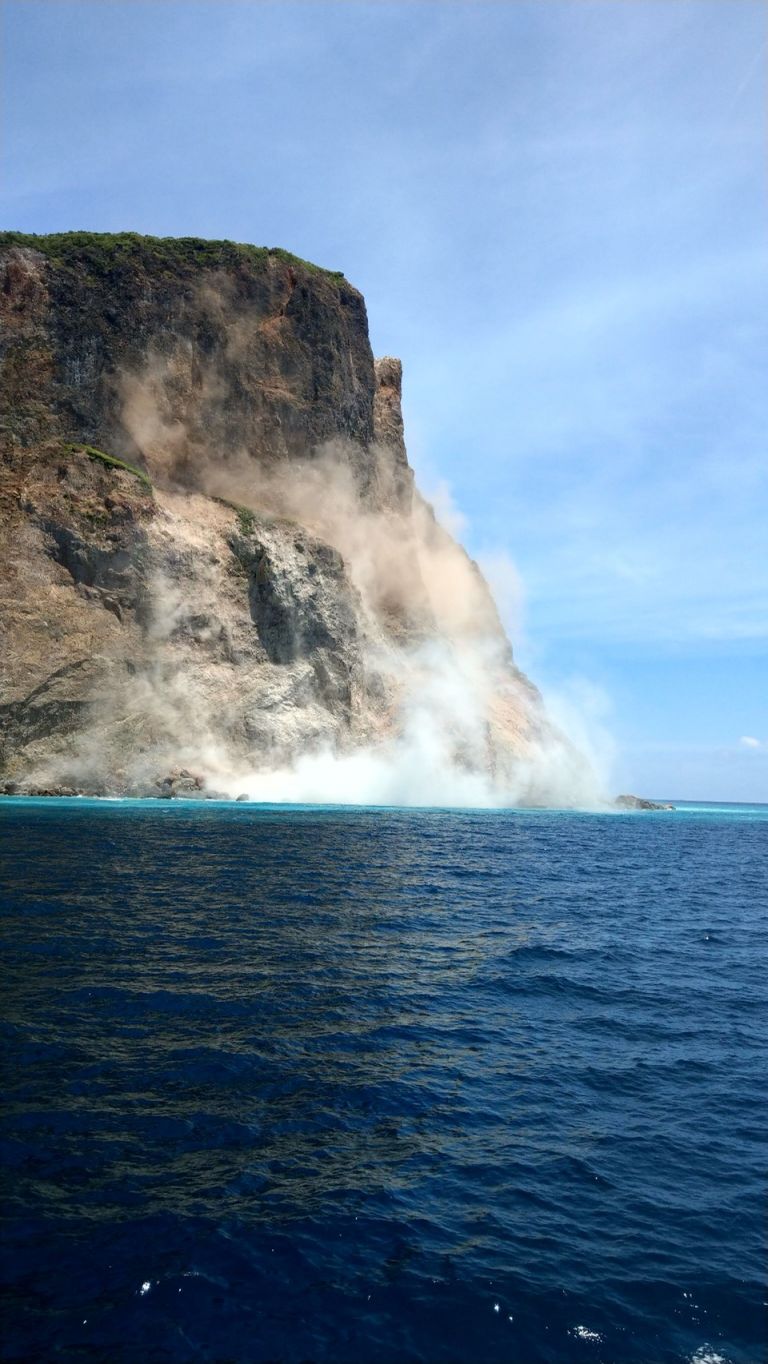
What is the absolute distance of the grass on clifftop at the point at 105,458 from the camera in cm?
7456

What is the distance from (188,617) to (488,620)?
5506cm

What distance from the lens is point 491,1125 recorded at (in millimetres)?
10258

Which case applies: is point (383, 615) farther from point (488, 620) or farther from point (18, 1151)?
point (18, 1151)

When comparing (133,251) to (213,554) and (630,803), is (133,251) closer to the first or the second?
(213,554)

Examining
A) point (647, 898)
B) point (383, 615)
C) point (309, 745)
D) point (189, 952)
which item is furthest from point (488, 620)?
point (189, 952)

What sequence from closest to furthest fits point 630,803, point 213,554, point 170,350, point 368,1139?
point 368,1139, point 213,554, point 170,350, point 630,803

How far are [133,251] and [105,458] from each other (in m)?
26.3

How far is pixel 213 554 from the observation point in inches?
3034

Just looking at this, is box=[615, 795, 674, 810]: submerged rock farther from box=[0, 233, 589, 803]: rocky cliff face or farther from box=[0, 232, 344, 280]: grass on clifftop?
box=[0, 232, 344, 280]: grass on clifftop

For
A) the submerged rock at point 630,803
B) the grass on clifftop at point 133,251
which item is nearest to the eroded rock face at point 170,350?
the grass on clifftop at point 133,251

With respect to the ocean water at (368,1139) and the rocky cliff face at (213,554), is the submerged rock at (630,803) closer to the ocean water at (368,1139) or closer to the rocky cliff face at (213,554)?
the rocky cliff face at (213,554)

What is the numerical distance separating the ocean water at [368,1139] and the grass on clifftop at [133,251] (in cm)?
8182

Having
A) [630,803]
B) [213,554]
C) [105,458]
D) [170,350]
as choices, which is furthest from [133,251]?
[630,803]

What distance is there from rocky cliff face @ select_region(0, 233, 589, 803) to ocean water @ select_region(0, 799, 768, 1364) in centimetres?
4785
